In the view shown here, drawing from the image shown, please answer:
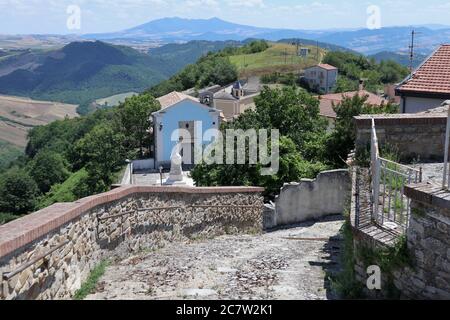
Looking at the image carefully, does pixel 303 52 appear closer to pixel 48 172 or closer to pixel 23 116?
pixel 48 172

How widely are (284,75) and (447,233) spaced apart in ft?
319

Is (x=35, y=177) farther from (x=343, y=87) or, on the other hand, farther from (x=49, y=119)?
(x=49, y=119)

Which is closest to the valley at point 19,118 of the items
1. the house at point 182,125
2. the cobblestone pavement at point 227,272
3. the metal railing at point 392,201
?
the house at point 182,125

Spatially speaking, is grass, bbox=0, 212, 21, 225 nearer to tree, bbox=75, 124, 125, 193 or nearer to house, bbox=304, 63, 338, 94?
tree, bbox=75, 124, 125, 193

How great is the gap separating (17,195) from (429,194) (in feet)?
208

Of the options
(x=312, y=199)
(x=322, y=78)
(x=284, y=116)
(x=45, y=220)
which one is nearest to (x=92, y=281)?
(x=45, y=220)

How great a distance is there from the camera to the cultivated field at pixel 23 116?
13438cm

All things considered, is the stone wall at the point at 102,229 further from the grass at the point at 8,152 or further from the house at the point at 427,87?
the grass at the point at 8,152

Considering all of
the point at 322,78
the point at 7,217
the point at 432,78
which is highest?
the point at 432,78

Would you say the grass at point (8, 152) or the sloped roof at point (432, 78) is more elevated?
the sloped roof at point (432, 78)

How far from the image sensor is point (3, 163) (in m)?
111

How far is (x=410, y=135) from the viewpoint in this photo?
9.94m

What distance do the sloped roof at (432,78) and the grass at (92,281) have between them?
458 inches
